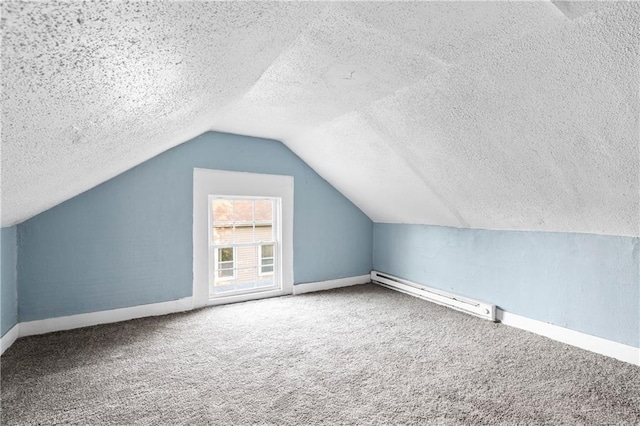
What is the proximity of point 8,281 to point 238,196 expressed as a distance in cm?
221

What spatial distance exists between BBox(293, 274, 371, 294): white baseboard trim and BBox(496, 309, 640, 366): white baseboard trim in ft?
6.61

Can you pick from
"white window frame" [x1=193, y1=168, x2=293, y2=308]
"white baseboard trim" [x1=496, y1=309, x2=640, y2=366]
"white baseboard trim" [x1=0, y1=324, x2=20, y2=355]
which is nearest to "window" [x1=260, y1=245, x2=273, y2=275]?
"white window frame" [x1=193, y1=168, x2=293, y2=308]

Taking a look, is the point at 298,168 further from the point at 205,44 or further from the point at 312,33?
the point at 205,44

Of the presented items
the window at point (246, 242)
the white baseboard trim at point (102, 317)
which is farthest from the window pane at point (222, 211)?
the white baseboard trim at point (102, 317)

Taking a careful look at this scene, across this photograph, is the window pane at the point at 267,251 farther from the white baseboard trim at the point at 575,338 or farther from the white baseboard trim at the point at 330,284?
the white baseboard trim at the point at 575,338

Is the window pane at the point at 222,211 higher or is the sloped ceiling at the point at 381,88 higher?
the sloped ceiling at the point at 381,88

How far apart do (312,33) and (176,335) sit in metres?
2.73

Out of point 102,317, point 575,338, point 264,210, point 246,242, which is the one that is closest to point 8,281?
point 102,317

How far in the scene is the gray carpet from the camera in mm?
1874

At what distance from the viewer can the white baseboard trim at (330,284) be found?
4.52 metres

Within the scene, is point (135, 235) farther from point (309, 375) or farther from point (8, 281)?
point (309, 375)

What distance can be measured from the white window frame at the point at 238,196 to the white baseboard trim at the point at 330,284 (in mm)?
151

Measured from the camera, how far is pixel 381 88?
2.45 m

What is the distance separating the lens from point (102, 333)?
302 centimetres
